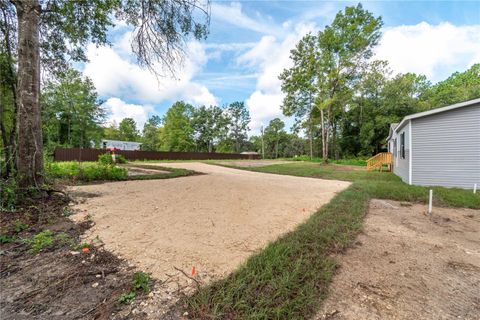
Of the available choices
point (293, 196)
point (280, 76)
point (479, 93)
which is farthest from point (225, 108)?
point (293, 196)

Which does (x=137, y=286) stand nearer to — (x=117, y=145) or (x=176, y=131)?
(x=117, y=145)

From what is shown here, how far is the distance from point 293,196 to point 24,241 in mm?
4965

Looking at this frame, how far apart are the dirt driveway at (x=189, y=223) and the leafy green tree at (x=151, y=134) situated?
41.0 meters

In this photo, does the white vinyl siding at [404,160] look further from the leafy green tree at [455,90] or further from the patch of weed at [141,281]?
the leafy green tree at [455,90]

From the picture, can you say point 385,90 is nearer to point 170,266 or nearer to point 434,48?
point 434,48

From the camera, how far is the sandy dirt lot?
2.15m

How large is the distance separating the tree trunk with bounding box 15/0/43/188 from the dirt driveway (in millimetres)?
1055

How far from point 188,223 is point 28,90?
3.60m

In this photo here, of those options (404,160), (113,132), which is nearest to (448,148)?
(404,160)

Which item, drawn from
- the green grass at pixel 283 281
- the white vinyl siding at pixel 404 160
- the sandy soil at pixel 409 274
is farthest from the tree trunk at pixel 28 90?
the white vinyl siding at pixel 404 160

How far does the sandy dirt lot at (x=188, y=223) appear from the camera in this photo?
2.15m

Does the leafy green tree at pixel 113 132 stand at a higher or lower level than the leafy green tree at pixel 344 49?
lower

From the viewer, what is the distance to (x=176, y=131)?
1353 inches

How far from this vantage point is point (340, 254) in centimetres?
239
